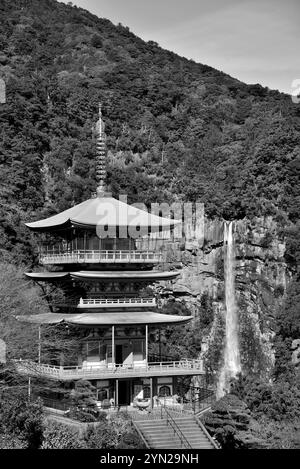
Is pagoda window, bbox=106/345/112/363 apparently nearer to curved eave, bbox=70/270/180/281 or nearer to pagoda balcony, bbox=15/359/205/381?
pagoda balcony, bbox=15/359/205/381

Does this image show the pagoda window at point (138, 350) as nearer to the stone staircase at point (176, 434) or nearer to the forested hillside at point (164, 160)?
the forested hillside at point (164, 160)

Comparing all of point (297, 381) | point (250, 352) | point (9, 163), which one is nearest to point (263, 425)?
point (297, 381)

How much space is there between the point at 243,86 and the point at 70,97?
3136cm

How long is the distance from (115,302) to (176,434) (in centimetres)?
661

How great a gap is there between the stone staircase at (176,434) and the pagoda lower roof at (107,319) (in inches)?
167

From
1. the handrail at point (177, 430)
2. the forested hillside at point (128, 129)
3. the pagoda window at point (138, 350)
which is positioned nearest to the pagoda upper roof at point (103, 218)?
the pagoda window at point (138, 350)

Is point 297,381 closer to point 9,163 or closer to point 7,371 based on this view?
point 7,371

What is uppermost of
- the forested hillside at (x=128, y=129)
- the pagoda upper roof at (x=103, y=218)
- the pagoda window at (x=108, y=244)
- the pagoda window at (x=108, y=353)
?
the forested hillside at (x=128, y=129)

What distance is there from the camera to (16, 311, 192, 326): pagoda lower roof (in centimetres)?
3028

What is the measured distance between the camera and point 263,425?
97.5ft

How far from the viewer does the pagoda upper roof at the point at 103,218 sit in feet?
104

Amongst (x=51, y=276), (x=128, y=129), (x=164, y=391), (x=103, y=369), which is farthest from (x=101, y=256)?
(x=128, y=129)

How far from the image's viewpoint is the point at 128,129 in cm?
7688

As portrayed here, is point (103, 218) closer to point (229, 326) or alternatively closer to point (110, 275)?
point (110, 275)
